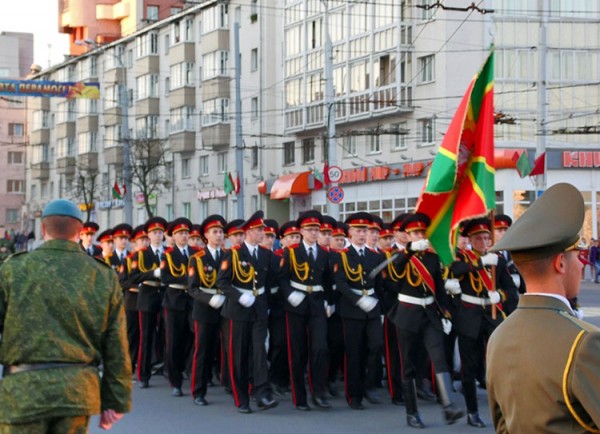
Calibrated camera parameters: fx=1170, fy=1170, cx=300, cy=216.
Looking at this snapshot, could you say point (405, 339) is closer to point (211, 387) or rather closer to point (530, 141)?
point (211, 387)

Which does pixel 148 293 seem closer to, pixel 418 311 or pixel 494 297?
pixel 418 311

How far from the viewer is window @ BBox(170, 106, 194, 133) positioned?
6425 cm

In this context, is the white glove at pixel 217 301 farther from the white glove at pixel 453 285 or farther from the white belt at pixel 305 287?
the white glove at pixel 453 285

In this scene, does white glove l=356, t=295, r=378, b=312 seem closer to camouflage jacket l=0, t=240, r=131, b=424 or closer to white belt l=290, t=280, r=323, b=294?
white belt l=290, t=280, r=323, b=294

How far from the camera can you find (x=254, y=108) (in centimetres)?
5853

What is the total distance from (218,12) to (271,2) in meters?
4.64

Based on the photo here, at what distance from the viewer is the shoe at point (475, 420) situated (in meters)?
11.1

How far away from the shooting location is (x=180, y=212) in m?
66.8

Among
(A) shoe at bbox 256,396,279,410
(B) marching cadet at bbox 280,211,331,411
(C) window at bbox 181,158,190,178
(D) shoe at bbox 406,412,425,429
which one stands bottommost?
(A) shoe at bbox 256,396,279,410

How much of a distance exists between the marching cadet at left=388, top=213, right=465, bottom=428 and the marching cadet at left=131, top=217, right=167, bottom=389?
14.5 ft

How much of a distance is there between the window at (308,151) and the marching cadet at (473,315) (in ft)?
143

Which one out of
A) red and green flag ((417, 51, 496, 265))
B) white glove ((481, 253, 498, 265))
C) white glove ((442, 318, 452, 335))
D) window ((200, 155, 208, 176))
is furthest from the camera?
window ((200, 155, 208, 176))

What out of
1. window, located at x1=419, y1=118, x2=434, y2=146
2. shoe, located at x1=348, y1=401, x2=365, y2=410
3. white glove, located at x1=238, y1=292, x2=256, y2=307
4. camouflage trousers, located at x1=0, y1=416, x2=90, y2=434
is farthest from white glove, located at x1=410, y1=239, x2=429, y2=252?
window, located at x1=419, y1=118, x2=434, y2=146

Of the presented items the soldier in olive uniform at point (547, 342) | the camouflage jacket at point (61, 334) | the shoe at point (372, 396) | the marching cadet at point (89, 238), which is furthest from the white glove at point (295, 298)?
the soldier in olive uniform at point (547, 342)
